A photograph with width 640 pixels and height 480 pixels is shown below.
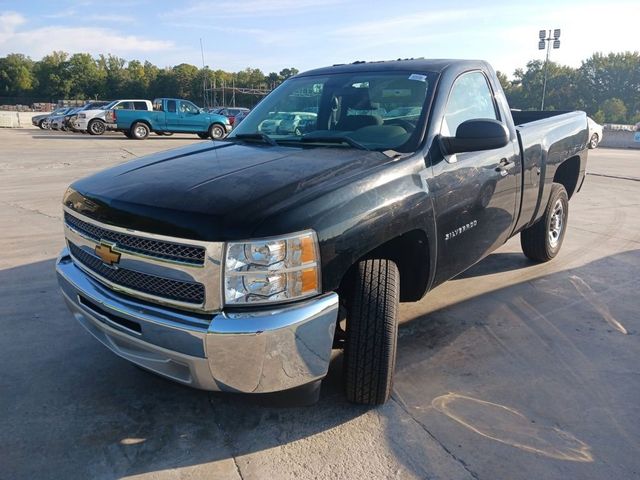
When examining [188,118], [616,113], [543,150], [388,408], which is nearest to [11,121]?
[188,118]

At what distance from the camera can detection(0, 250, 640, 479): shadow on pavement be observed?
2535 millimetres

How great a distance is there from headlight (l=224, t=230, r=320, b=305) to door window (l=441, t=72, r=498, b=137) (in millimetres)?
1533

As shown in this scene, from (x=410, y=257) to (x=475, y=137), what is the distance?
0.83 m

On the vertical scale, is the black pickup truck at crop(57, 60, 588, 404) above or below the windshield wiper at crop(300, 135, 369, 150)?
below

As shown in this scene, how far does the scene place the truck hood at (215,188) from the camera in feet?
7.63

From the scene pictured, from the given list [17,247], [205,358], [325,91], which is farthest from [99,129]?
[205,358]

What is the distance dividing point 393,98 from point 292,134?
0.74 m

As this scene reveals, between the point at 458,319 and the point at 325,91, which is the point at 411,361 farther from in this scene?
the point at 325,91

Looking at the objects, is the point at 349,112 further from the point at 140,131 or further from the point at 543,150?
the point at 140,131

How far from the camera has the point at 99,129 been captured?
87.5ft

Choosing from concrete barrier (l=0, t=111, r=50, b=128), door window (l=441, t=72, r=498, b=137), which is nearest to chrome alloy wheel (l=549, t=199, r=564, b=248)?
door window (l=441, t=72, r=498, b=137)

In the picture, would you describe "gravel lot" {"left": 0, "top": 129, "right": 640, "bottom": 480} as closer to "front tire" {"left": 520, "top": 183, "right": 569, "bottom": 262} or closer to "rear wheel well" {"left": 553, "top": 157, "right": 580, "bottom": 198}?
"front tire" {"left": 520, "top": 183, "right": 569, "bottom": 262}

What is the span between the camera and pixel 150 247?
245 centimetres

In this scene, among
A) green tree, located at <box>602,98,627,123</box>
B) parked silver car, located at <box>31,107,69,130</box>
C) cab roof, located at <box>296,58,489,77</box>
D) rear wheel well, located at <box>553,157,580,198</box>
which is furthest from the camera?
green tree, located at <box>602,98,627,123</box>
